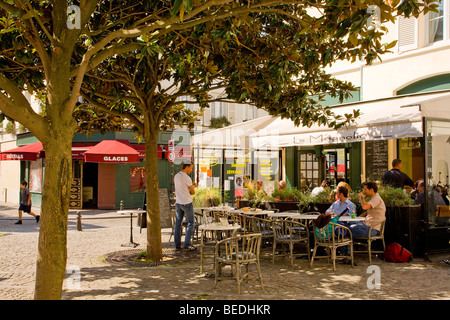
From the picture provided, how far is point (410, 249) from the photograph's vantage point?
903 centimetres

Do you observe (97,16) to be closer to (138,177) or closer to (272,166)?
(272,166)

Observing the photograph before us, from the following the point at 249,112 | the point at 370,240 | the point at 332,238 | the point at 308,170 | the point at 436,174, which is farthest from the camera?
the point at 249,112

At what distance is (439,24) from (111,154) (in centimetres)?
1452

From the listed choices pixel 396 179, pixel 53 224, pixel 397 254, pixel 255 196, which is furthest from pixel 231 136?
pixel 53 224

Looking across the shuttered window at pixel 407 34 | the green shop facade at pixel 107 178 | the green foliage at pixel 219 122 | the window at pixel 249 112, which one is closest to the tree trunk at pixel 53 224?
the shuttered window at pixel 407 34

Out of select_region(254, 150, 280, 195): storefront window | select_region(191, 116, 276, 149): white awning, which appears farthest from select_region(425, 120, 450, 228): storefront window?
select_region(254, 150, 280, 195): storefront window

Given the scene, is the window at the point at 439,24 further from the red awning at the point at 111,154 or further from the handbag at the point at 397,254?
the red awning at the point at 111,154

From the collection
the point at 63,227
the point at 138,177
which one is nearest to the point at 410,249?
the point at 63,227

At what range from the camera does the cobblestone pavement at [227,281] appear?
6195 mm

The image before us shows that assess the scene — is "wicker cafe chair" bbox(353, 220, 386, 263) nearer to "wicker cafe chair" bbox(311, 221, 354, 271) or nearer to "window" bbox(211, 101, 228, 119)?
→ "wicker cafe chair" bbox(311, 221, 354, 271)

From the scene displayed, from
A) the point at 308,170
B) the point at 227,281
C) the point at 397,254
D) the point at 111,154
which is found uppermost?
the point at 111,154

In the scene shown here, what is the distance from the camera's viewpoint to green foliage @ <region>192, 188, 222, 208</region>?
13.5 m

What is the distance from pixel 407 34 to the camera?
1428 centimetres

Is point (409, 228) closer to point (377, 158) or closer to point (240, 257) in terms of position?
point (240, 257)
